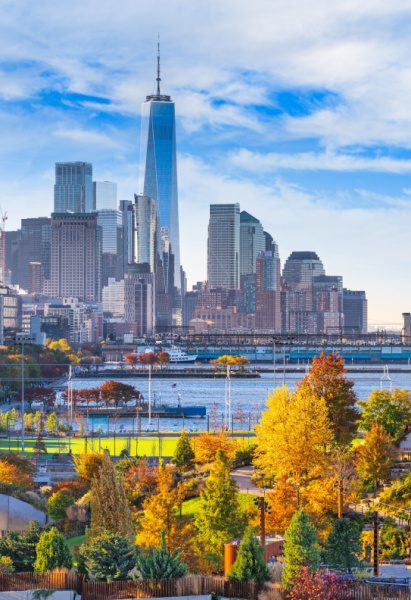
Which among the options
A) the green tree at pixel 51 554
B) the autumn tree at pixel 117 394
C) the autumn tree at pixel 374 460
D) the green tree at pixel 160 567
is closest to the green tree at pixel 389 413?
the autumn tree at pixel 374 460

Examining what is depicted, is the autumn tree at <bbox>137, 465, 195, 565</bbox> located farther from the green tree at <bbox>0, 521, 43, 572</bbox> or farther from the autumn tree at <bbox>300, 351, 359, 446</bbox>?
the autumn tree at <bbox>300, 351, 359, 446</bbox>

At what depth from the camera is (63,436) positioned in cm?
5212

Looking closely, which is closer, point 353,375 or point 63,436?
point 63,436

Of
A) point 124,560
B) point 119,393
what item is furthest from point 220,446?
point 119,393

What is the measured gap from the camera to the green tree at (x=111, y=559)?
1822 centimetres

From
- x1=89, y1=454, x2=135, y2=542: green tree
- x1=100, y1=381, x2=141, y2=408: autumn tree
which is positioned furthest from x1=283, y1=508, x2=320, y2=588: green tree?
x1=100, y1=381, x2=141, y2=408: autumn tree

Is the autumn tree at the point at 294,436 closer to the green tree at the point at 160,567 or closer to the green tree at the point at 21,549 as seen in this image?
the green tree at the point at 21,549

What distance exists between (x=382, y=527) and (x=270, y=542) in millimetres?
3641

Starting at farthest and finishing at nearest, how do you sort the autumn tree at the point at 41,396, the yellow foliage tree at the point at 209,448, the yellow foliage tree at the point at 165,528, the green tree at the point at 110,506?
the autumn tree at the point at 41,396 → the yellow foliage tree at the point at 209,448 → the green tree at the point at 110,506 → the yellow foliage tree at the point at 165,528

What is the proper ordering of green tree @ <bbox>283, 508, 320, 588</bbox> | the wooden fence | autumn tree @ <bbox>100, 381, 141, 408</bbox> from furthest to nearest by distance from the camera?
autumn tree @ <bbox>100, 381, 141, 408</bbox>, green tree @ <bbox>283, 508, 320, 588</bbox>, the wooden fence

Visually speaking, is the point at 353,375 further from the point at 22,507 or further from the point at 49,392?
the point at 22,507

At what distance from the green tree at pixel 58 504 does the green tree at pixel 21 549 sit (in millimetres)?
8471

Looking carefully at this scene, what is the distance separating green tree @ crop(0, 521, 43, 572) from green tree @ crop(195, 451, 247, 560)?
507 cm

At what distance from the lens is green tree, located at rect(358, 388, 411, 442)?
3312 cm
